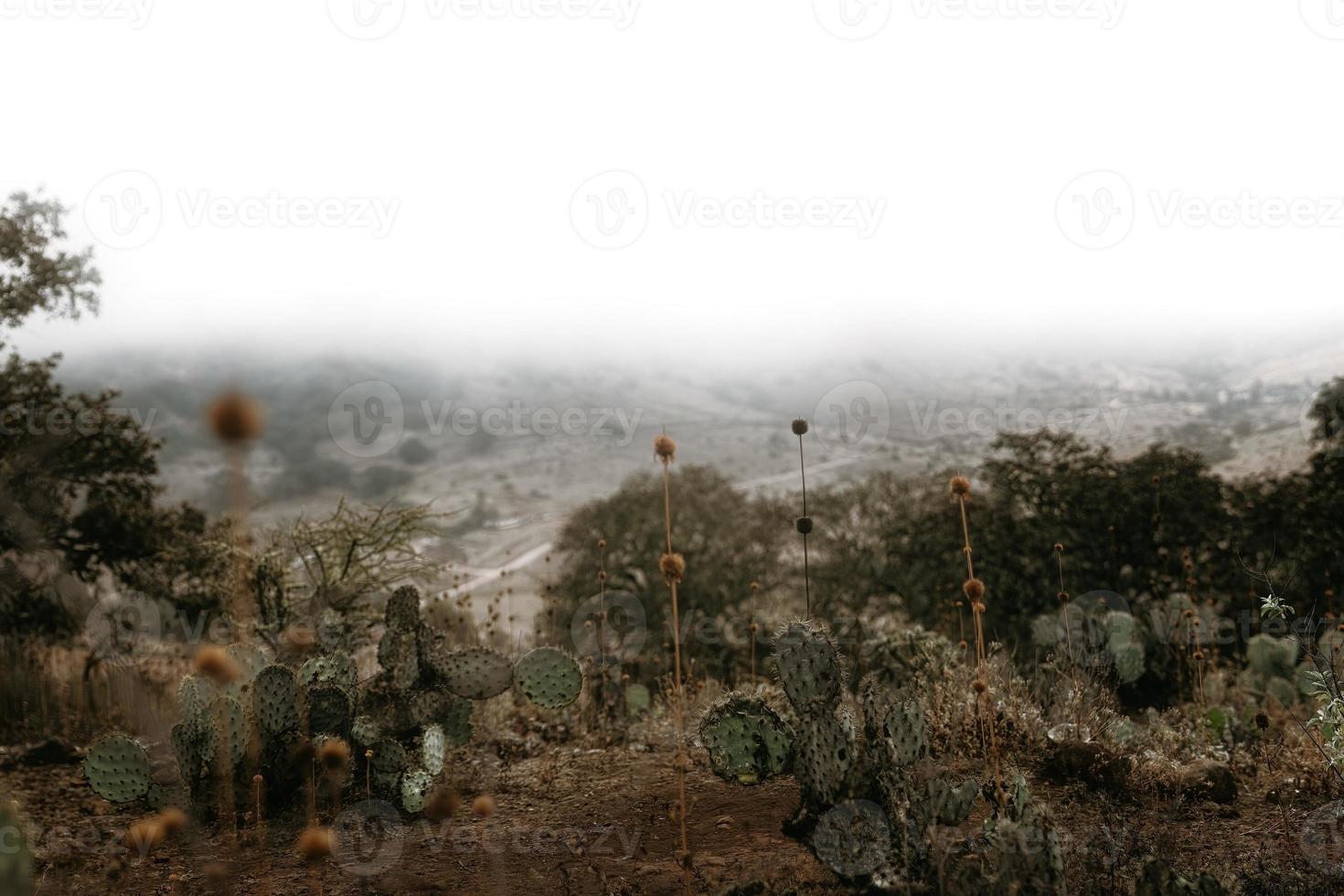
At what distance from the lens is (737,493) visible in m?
14.0

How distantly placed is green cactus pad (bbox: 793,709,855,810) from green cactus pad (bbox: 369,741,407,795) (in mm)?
2287

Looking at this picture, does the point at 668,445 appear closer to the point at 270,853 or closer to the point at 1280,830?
the point at 270,853

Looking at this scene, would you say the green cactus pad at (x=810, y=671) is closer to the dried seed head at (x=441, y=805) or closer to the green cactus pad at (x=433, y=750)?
the dried seed head at (x=441, y=805)

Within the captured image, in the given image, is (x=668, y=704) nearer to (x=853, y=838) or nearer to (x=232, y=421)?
(x=853, y=838)

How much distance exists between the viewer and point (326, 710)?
4.88 m

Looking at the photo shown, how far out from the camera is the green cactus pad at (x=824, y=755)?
3713mm

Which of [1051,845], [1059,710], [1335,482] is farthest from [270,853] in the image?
[1335,482]

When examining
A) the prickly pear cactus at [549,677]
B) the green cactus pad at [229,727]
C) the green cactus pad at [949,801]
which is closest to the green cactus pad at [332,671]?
the green cactus pad at [229,727]

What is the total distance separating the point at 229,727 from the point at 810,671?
3145 mm

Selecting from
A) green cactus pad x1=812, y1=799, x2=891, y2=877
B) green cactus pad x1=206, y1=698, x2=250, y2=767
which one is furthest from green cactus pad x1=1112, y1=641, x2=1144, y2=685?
green cactus pad x1=206, y1=698, x2=250, y2=767

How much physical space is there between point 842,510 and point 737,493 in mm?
1976

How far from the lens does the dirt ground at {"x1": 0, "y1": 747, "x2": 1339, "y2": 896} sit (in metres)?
3.64

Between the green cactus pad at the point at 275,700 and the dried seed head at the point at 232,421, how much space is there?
3.22 metres

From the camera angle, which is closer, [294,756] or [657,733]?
[294,756]
